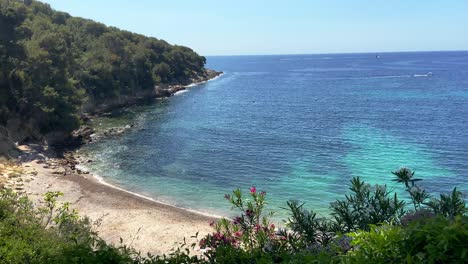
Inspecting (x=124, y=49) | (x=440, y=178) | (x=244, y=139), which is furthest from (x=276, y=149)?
(x=124, y=49)

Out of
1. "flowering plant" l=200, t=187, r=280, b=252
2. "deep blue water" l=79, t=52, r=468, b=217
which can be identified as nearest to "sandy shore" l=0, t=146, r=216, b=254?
"deep blue water" l=79, t=52, r=468, b=217

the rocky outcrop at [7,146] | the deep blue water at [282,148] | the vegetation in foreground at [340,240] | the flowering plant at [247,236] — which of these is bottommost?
the deep blue water at [282,148]

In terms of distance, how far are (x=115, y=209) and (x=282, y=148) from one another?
22.7 m

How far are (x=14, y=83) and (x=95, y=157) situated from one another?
13844 millimetres

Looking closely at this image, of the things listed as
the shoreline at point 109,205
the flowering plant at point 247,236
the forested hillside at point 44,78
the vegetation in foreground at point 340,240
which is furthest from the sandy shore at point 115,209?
the vegetation in foreground at point 340,240

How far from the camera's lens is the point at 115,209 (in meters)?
29.2

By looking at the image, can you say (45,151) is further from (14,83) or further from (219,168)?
(219,168)

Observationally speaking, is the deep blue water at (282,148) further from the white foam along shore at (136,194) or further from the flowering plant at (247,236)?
the flowering plant at (247,236)

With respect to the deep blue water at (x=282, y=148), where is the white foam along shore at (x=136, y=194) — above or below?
below

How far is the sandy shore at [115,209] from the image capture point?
24.8 m

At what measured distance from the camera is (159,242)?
78.9 feet

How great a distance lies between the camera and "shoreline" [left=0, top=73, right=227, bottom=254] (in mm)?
24766

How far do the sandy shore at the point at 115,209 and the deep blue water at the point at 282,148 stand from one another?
7.33 feet

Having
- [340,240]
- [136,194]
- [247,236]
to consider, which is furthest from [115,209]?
[340,240]
